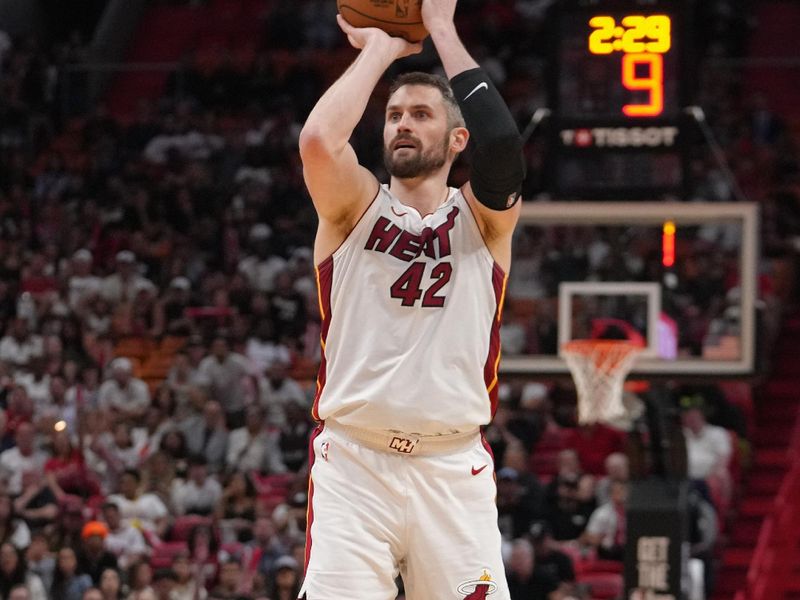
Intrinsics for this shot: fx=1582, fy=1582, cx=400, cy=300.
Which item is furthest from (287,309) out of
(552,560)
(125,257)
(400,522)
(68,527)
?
(400,522)

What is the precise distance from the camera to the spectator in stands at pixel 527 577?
11.8 metres

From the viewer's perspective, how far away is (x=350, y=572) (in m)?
4.90

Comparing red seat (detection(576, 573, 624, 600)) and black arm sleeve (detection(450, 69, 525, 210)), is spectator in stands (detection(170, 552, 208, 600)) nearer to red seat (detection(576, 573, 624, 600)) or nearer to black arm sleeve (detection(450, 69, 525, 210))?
red seat (detection(576, 573, 624, 600))

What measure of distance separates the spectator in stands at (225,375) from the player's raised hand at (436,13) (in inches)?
405

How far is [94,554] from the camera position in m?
13.0

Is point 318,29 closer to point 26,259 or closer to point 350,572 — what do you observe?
point 26,259

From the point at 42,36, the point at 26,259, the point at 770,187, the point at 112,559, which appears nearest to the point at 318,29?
the point at 42,36

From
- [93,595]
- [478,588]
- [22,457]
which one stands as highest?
[478,588]

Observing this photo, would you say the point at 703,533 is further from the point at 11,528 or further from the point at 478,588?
the point at 478,588

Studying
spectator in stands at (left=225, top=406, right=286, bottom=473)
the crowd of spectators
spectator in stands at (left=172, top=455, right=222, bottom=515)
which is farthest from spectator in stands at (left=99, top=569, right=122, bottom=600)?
spectator in stands at (left=225, top=406, right=286, bottom=473)

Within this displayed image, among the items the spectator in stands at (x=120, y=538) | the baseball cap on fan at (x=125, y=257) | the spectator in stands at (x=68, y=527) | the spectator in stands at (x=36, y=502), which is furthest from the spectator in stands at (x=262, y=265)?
the spectator in stands at (x=68, y=527)

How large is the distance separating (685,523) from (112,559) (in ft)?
15.5

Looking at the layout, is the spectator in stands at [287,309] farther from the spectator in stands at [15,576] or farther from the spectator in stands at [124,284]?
the spectator in stands at [15,576]

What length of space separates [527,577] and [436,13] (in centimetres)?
744
